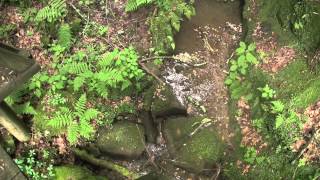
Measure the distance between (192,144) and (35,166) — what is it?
2661mm

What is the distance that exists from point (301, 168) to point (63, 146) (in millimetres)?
4049

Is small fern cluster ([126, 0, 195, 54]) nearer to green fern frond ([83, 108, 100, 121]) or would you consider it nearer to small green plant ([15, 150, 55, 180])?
green fern frond ([83, 108, 100, 121])

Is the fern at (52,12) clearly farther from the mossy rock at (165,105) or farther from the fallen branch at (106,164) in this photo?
the fallen branch at (106,164)

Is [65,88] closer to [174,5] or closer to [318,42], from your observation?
[174,5]

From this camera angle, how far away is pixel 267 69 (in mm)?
7438

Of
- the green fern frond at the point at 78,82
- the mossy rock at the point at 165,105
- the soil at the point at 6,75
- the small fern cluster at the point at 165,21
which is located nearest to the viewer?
the soil at the point at 6,75

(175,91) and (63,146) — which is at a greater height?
(175,91)

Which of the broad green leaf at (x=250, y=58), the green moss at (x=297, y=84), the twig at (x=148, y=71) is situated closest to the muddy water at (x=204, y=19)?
the twig at (x=148, y=71)

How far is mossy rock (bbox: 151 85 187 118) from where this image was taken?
720 cm

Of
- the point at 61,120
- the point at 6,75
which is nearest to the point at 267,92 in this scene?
the point at 61,120

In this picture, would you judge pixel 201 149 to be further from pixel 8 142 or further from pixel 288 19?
pixel 8 142

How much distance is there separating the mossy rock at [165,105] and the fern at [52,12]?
239cm

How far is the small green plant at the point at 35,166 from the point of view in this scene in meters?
6.43

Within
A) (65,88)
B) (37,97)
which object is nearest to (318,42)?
(65,88)
